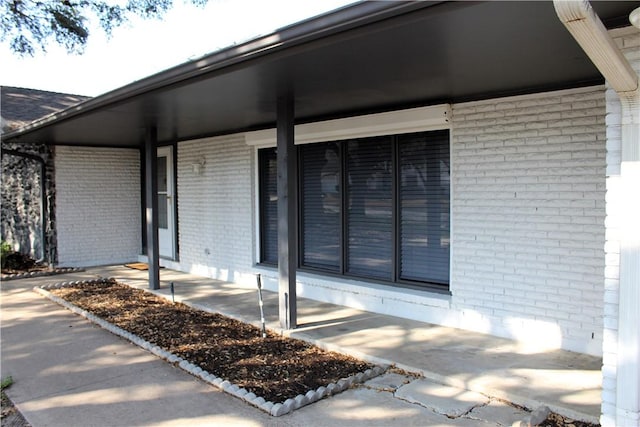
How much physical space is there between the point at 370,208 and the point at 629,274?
3.91 metres

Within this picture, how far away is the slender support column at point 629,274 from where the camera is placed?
9.16 feet

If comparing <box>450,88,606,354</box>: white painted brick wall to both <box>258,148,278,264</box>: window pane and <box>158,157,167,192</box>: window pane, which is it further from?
<box>158,157,167,192</box>: window pane

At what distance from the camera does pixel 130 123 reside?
7328mm

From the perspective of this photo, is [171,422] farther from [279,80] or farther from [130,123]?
[130,123]

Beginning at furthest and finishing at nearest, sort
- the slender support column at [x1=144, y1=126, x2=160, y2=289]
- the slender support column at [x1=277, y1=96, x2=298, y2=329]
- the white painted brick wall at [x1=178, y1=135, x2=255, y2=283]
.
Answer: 1. the white painted brick wall at [x1=178, y1=135, x2=255, y2=283]
2. the slender support column at [x1=144, y1=126, x2=160, y2=289]
3. the slender support column at [x1=277, y1=96, x2=298, y2=329]

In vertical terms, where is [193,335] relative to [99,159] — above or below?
below

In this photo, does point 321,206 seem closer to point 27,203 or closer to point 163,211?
point 163,211

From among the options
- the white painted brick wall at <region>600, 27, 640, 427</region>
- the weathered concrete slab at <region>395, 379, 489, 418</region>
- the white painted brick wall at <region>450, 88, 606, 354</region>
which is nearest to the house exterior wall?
the white painted brick wall at <region>450, 88, 606, 354</region>

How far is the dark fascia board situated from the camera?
9.26 feet

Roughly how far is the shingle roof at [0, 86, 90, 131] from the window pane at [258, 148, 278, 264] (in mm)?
5232

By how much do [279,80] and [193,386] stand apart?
2.70 m

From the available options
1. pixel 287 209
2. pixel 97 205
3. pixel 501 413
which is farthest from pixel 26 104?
pixel 501 413

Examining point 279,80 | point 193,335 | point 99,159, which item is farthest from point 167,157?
point 279,80

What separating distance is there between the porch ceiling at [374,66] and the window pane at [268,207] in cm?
115
